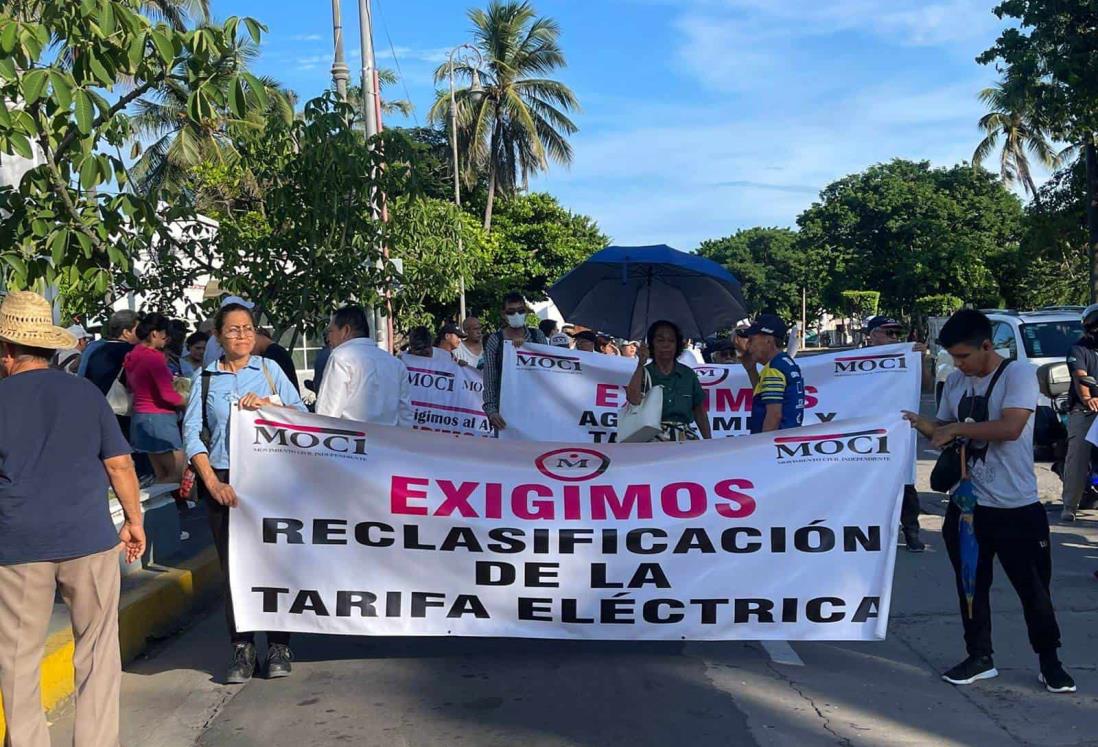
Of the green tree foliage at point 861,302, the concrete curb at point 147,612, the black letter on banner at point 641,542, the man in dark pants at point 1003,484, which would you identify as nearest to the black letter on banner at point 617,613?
the black letter on banner at point 641,542

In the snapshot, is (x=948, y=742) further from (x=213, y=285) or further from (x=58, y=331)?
(x=213, y=285)

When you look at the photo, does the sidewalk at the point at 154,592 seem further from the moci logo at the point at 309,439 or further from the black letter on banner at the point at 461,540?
the black letter on banner at the point at 461,540

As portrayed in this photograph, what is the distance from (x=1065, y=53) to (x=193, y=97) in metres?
20.7

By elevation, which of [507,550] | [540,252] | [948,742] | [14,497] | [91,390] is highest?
[540,252]

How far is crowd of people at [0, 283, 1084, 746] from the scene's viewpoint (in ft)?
13.6

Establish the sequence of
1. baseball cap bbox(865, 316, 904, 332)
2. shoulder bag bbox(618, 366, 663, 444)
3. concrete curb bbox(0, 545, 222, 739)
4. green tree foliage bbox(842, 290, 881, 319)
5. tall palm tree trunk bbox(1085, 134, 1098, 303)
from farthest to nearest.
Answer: green tree foliage bbox(842, 290, 881, 319)
tall palm tree trunk bbox(1085, 134, 1098, 303)
baseball cap bbox(865, 316, 904, 332)
shoulder bag bbox(618, 366, 663, 444)
concrete curb bbox(0, 545, 222, 739)

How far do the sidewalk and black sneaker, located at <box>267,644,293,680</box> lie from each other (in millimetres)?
963

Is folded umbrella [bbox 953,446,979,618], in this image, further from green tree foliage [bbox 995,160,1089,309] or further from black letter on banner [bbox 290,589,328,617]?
green tree foliage [bbox 995,160,1089,309]

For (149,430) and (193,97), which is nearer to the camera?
(193,97)

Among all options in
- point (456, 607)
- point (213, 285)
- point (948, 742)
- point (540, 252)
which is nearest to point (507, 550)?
point (456, 607)

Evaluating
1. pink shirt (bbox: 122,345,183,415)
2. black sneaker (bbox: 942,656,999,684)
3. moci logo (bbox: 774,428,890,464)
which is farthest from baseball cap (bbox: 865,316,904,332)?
pink shirt (bbox: 122,345,183,415)

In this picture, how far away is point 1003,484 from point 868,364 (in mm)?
4920

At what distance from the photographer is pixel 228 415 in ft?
18.9

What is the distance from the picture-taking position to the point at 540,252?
46.2m
